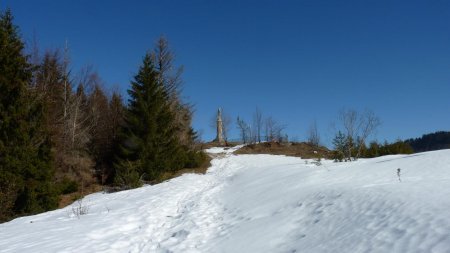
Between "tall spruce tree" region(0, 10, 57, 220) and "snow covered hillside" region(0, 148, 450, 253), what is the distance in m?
3.35

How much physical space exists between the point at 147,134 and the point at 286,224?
1532 centimetres

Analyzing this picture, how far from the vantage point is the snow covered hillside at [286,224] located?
4469 mm

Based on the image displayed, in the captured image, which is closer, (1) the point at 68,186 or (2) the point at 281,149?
(1) the point at 68,186

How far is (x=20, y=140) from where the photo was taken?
12859 mm

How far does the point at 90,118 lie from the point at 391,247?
26.6 metres

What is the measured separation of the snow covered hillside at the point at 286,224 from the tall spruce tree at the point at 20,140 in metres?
3.35

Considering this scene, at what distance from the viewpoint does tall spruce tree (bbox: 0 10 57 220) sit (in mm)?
12305

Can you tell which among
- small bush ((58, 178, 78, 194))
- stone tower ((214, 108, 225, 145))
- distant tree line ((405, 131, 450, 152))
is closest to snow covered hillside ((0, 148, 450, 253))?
small bush ((58, 178, 78, 194))

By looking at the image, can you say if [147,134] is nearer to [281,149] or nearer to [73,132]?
[73,132]

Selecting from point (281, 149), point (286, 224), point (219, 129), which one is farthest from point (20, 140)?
point (219, 129)

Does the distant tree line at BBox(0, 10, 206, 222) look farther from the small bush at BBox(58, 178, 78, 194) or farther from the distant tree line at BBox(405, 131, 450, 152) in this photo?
the distant tree line at BBox(405, 131, 450, 152)

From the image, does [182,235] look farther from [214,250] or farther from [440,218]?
Answer: [440,218]

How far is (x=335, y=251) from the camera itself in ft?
14.7

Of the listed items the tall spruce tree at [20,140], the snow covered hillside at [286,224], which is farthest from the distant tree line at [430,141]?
the tall spruce tree at [20,140]
